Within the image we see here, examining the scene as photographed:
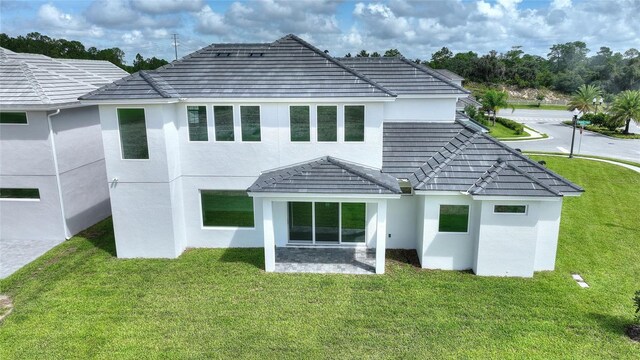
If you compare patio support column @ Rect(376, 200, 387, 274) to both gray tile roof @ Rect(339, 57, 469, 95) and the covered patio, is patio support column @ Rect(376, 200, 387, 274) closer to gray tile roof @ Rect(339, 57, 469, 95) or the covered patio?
the covered patio

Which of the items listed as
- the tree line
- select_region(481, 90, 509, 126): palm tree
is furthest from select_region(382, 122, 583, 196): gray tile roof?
the tree line

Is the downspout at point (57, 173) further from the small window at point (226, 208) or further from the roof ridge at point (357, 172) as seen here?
the roof ridge at point (357, 172)

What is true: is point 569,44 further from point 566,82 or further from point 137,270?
point 137,270

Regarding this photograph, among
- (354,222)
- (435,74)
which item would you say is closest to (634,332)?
(354,222)

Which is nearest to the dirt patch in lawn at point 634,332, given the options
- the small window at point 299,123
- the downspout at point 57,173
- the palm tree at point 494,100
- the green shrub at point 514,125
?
the small window at point 299,123

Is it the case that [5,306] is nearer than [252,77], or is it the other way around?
[5,306]

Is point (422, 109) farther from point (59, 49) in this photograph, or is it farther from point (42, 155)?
point (59, 49)
